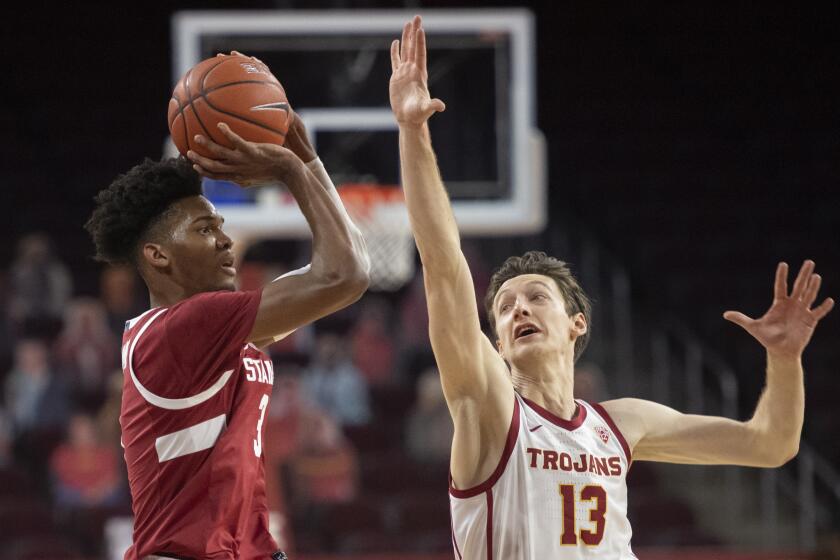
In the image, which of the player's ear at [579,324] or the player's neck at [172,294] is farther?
the player's ear at [579,324]

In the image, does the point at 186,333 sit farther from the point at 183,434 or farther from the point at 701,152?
the point at 701,152

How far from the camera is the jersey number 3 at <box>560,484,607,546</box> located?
3.70 m

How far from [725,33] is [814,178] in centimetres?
293

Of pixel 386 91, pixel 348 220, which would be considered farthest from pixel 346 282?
pixel 386 91

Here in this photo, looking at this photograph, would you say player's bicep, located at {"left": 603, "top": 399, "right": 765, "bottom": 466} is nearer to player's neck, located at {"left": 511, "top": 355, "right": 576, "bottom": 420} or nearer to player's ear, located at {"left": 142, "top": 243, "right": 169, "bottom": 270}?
player's neck, located at {"left": 511, "top": 355, "right": 576, "bottom": 420}

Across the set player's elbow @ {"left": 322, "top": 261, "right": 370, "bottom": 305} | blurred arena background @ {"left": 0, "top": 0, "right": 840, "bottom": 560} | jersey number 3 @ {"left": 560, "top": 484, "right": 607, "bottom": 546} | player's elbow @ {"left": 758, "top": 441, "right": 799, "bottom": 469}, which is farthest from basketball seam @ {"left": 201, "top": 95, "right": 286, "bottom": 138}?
blurred arena background @ {"left": 0, "top": 0, "right": 840, "bottom": 560}

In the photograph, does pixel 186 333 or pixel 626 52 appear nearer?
pixel 186 333

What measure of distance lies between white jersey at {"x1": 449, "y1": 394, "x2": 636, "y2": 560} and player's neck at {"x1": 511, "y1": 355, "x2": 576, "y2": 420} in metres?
0.09

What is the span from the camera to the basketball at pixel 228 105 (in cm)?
353

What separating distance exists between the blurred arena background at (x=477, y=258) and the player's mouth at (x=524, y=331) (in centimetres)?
400

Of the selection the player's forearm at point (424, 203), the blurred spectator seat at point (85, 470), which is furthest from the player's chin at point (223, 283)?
the blurred spectator seat at point (85, 470)

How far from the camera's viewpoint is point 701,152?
49.3ft

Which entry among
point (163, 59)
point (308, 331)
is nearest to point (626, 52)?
point (163, 59)

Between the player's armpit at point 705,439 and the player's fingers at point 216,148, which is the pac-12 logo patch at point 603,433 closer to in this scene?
the player's armpit at point 705,439
